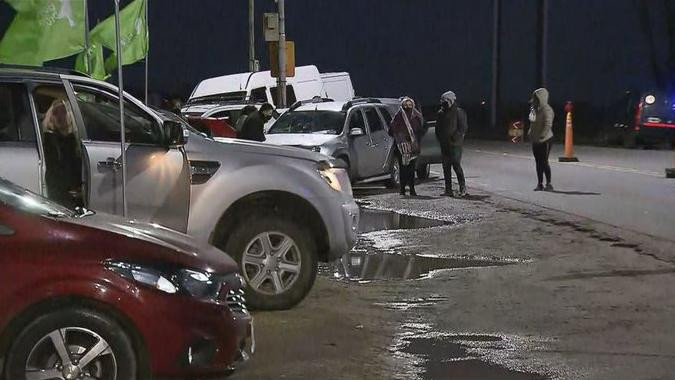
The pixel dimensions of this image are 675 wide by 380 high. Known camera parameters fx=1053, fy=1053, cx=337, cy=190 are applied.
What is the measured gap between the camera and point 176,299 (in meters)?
5.43

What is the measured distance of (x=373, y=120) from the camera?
1877cm

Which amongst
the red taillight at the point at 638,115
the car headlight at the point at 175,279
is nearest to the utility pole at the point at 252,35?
the red taillight at the point at 638,115

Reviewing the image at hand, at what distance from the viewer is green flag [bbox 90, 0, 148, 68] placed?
51.2 feet

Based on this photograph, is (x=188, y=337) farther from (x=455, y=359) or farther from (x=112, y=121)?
(x=112, y=121)

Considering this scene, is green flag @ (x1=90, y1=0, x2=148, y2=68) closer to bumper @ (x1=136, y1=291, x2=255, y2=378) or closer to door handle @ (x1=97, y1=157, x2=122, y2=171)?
door handle @ (x1=97, y1=157, x2=122, y2=171)

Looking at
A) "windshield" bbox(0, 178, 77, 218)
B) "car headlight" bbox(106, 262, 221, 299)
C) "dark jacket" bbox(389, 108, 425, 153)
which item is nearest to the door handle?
"windshield" bbox(0, 178, 77, 218)

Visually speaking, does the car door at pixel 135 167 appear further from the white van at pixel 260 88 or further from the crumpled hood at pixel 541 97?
the white van at pixel 260 88

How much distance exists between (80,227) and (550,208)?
10.9m

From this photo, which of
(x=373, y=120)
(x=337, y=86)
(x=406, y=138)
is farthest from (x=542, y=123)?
(x=337, y=86)

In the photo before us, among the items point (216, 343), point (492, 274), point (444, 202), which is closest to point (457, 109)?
point (444, 202)

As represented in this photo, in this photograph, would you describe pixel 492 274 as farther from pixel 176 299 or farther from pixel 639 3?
pixel 639 3

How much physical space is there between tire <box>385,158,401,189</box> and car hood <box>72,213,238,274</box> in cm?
1300

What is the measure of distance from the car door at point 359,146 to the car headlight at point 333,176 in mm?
8659

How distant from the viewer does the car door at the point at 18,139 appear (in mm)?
7703
